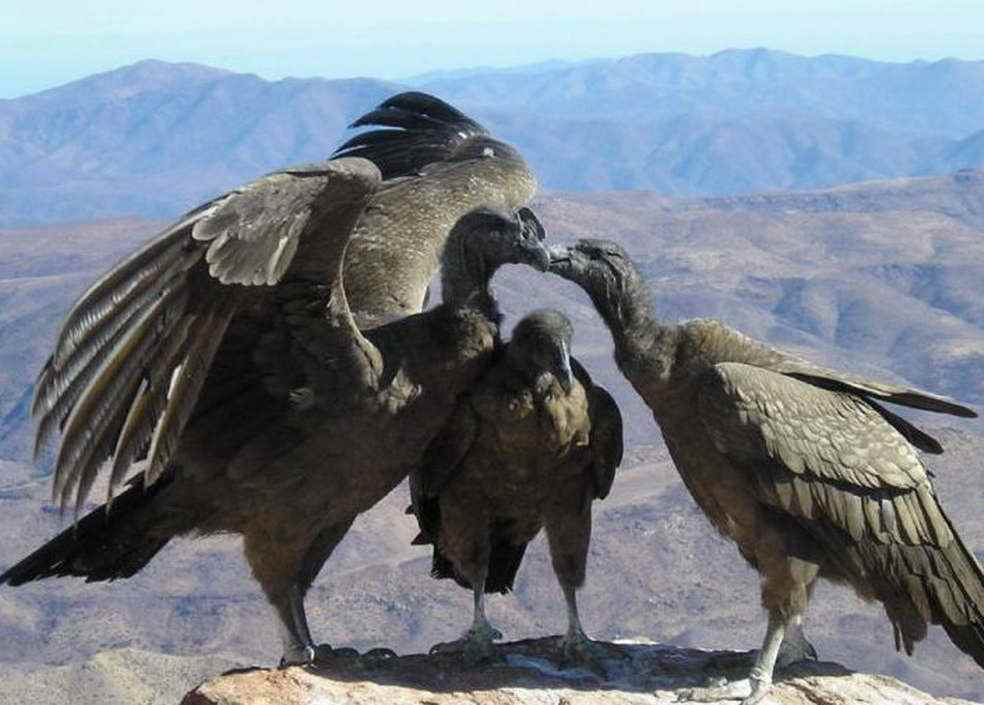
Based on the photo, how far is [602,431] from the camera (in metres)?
8.26

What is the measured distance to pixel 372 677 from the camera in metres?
8.28

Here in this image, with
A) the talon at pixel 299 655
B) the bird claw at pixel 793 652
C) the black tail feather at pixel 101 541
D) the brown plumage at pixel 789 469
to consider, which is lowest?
the bird claw at pixel 793 652

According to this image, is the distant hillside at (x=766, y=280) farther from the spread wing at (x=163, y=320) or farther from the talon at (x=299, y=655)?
the spread wing at (x=163, y=320)

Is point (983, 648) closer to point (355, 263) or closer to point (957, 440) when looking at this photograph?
point (355, 263)

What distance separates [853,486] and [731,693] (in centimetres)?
124

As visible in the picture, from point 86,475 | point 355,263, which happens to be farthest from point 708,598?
point 86,475

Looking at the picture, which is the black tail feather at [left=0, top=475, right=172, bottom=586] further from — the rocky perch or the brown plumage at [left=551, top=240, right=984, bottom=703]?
the brown plumage at [left=551, top=240, right=984, bottom=703]

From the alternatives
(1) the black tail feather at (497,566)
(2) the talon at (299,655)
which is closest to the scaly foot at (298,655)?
(2) the talon at (299,655)

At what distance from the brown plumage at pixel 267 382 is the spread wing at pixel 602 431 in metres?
0.55

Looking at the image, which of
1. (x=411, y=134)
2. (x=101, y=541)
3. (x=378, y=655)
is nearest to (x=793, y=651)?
(x=378, y=655)

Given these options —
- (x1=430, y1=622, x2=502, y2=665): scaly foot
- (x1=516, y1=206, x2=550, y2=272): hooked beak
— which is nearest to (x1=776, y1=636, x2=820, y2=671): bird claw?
(x1=430, y1=622, x2=502, y2=665): scaly foot

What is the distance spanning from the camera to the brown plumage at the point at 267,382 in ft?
22.2

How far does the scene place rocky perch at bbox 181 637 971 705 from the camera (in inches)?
314

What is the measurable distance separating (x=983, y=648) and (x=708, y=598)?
3534cm
